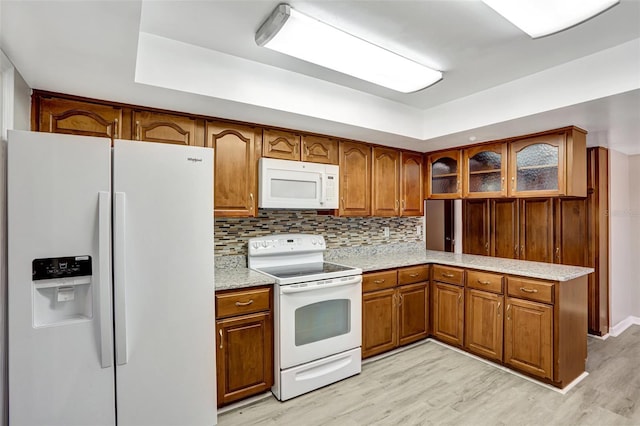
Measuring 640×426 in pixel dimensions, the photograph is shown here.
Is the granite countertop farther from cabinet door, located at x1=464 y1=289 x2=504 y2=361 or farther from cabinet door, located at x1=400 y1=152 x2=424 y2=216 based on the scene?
cabinet door, located at x1=400 y1=152 x2=424 y2=216

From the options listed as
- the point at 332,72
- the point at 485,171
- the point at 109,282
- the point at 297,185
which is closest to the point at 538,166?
the point at 485,171

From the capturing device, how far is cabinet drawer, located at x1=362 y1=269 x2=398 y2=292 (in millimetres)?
2928

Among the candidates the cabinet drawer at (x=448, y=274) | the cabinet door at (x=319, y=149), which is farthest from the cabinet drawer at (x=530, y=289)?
the cabinet door at (x=319, y=149)

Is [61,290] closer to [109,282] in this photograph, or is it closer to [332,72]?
[109,282]

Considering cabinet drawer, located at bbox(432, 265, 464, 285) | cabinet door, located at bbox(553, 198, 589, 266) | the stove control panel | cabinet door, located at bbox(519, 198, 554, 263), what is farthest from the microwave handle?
cabinet door, located at bbox(553, 198, 589, 266)

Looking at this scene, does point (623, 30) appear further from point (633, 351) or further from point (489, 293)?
point (633, 351)

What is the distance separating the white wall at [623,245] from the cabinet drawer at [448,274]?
205cm

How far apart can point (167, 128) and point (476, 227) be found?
3.94 m

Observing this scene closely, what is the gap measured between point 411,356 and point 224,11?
3.03 metres

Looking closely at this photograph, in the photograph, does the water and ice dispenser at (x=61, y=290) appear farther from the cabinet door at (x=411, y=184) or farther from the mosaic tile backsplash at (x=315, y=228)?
the cabinet door at (x=411, y=184)

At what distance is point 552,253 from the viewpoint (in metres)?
3.91

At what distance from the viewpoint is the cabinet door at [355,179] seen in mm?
3232

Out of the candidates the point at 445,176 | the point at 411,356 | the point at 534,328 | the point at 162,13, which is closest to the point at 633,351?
the point at 534,328

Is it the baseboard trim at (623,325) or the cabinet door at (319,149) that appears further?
the baseboard trim at (623,325)
